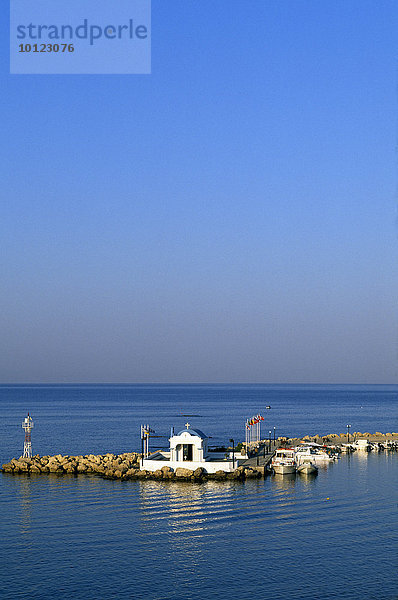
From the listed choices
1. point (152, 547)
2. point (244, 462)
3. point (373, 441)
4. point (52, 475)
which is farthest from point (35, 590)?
point (373, 441)

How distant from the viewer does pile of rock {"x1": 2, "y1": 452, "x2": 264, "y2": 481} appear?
7812 centimetres

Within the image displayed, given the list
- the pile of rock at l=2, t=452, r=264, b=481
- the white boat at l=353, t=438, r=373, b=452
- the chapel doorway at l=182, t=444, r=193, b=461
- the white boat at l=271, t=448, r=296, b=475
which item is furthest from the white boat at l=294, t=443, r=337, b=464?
the chapel doorway at l=182, t=444, r=193, b=461

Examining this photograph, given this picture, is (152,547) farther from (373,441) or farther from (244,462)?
(373,441)

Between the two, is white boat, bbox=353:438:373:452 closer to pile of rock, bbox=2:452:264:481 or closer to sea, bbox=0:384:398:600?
sea, bbox=0:384:398:600

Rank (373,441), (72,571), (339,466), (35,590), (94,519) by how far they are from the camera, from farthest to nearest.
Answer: (373,441) → (339,466) → (94,519) → (72,571) → (35,590)

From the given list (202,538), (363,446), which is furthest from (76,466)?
(363,446)

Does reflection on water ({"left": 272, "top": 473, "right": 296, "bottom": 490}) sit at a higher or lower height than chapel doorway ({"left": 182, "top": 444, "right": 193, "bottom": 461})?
lower

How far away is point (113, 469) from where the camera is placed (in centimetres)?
8144

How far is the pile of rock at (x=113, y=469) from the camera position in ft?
256

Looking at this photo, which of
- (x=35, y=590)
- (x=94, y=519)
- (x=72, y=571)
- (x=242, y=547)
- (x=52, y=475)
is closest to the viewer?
(x=35, y=590)

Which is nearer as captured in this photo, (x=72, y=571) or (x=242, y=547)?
(x=72, y=571)

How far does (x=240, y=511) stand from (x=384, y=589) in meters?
21.1

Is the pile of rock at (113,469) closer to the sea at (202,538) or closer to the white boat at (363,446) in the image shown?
the sea at (202,538)

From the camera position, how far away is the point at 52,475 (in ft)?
271
